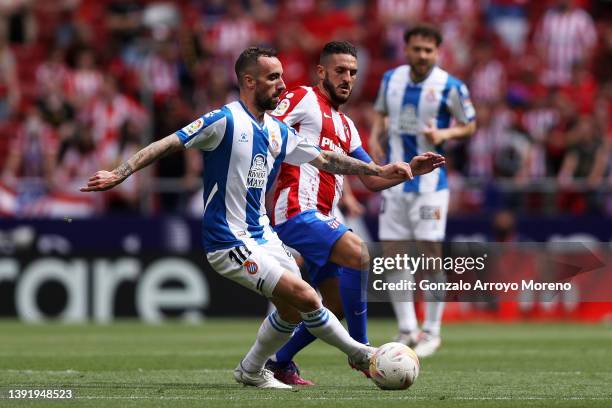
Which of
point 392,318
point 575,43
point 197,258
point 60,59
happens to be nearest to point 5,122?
point 60,59

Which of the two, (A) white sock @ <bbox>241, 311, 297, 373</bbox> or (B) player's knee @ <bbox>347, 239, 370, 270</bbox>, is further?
(B) player's knee @ <bbox>347, 239, 370, 270</bbox>

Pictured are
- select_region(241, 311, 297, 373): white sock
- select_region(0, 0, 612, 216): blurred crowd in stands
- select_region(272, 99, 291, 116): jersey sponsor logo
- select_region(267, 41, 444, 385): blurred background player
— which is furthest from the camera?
select_region(0, 0, 612, 216): blurred crowd in stands

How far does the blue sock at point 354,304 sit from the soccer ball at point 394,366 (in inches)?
47.0

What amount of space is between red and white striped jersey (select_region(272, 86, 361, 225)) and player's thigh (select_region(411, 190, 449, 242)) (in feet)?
8.89

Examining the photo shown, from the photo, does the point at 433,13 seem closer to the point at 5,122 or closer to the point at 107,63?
the point at 107,63

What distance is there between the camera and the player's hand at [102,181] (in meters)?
7.87

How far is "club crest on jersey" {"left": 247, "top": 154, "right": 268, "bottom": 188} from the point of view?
8648 millimetres

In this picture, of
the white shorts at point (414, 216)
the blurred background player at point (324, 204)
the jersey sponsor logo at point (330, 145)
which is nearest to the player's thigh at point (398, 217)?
the white shorts at point (414, 216)

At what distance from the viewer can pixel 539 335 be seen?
1549 cm

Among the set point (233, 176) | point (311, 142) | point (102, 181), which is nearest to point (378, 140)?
point (311, 142)

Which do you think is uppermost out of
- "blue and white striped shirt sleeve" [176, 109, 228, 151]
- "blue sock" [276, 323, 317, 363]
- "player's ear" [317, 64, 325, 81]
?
"player's ear" [317, 64, 325, 81]

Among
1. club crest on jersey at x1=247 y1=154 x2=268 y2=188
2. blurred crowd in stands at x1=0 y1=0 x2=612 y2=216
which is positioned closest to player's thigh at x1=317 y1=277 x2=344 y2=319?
club crest on jersey at x1=247 y1=154 x2=268 y2=188

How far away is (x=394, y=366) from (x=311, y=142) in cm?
200

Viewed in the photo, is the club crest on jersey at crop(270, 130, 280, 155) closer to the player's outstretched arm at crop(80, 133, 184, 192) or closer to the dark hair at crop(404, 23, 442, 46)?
the player's outstretched arm at crop(80, 133, 184, 192)
